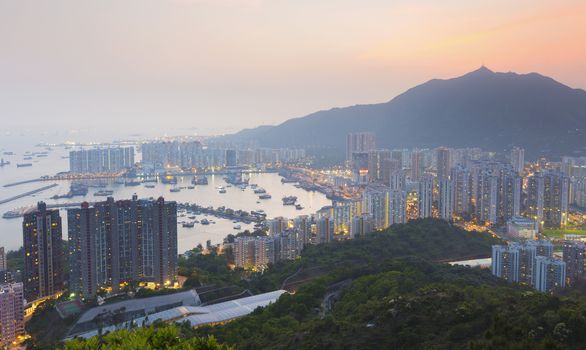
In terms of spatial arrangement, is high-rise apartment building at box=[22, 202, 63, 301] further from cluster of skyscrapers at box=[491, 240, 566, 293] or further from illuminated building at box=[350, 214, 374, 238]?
cluster of skyscrapers at box=[491, 240, 566, 293]

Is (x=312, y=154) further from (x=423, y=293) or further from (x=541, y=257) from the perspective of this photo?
(x=423, y=293)

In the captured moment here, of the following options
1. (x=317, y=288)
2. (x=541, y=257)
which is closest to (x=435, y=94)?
(x=541, y=257)

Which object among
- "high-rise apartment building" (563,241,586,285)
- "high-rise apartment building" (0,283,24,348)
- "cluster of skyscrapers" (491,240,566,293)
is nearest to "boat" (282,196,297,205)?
"cluster of skyscrapers" (491,240,566,293)

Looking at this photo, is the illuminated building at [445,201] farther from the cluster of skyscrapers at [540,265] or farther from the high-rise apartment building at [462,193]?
the cluster of skyscrapers at [540,265]

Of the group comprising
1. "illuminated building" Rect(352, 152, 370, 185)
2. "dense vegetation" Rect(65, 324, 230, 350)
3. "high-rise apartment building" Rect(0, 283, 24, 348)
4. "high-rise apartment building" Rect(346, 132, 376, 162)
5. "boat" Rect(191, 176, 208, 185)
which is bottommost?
"high-rise apartment building" Rect(0, 283, 24, 348)

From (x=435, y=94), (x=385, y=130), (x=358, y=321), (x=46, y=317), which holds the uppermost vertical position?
(x=435, y=94)

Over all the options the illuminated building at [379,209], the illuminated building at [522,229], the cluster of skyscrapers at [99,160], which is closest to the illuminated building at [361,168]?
the illuminated building at [379,209]

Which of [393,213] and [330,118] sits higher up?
[330,118]
